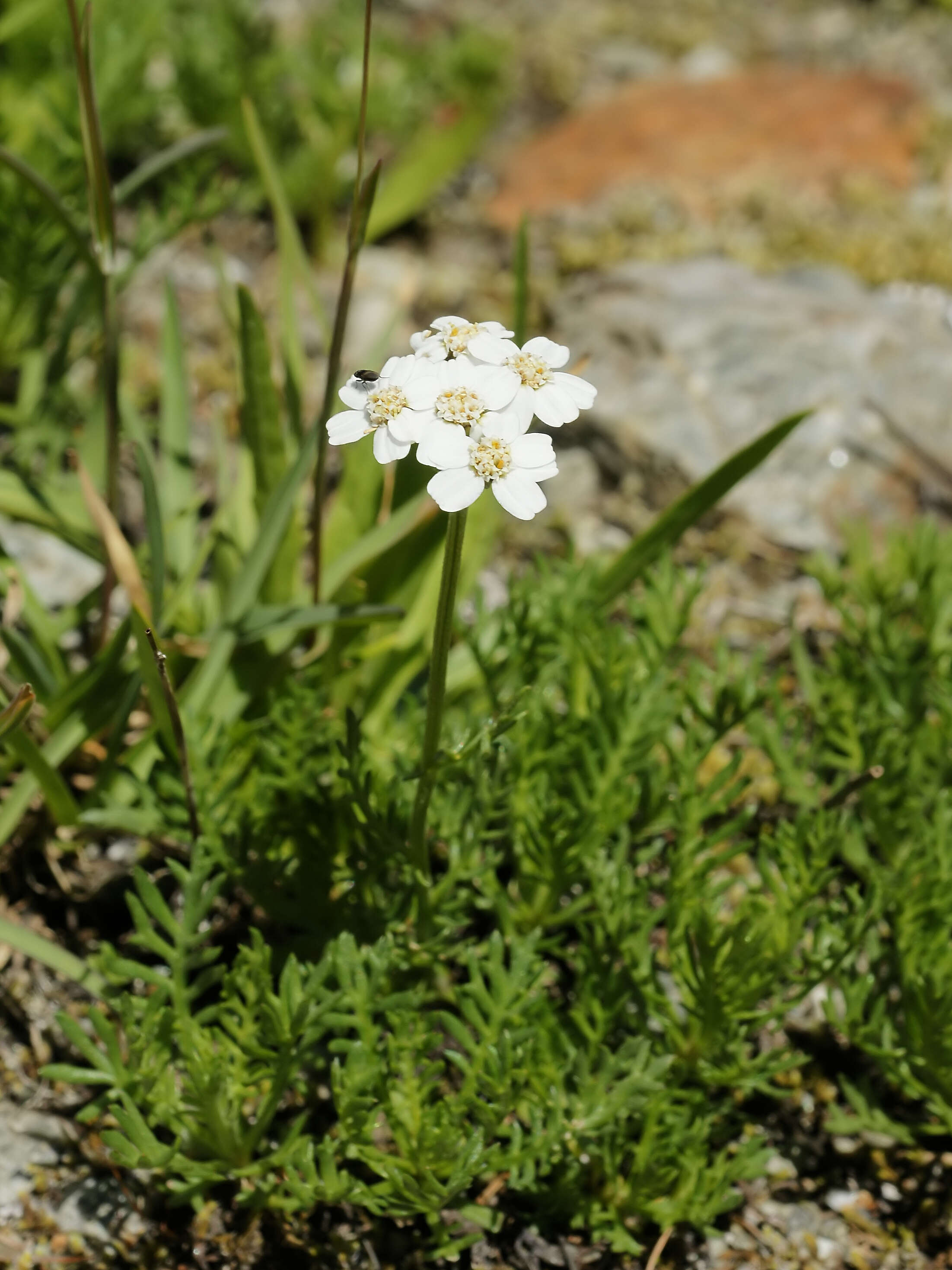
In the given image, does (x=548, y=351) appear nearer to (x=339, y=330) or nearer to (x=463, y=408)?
(x=463, y=408)

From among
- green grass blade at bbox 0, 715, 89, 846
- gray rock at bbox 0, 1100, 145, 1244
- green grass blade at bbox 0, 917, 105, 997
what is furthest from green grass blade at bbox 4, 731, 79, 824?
gray rock at bbox 0, 1100, 145, 1244

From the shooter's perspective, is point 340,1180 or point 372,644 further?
point 372,644

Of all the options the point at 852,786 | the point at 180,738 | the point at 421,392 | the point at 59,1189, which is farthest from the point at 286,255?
the point at 59,1189

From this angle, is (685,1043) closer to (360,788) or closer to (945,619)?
(360,788)

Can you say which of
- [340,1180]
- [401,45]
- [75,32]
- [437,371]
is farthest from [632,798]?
[401,45]

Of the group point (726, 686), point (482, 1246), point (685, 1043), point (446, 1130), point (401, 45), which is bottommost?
point (482, 1246)

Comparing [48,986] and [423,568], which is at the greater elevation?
[423,568]

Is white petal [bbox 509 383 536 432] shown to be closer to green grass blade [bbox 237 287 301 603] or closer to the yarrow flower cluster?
the yarrow flower cluster

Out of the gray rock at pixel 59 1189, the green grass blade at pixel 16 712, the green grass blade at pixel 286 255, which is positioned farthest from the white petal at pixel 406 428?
the gray rock at pixel 59 1189
